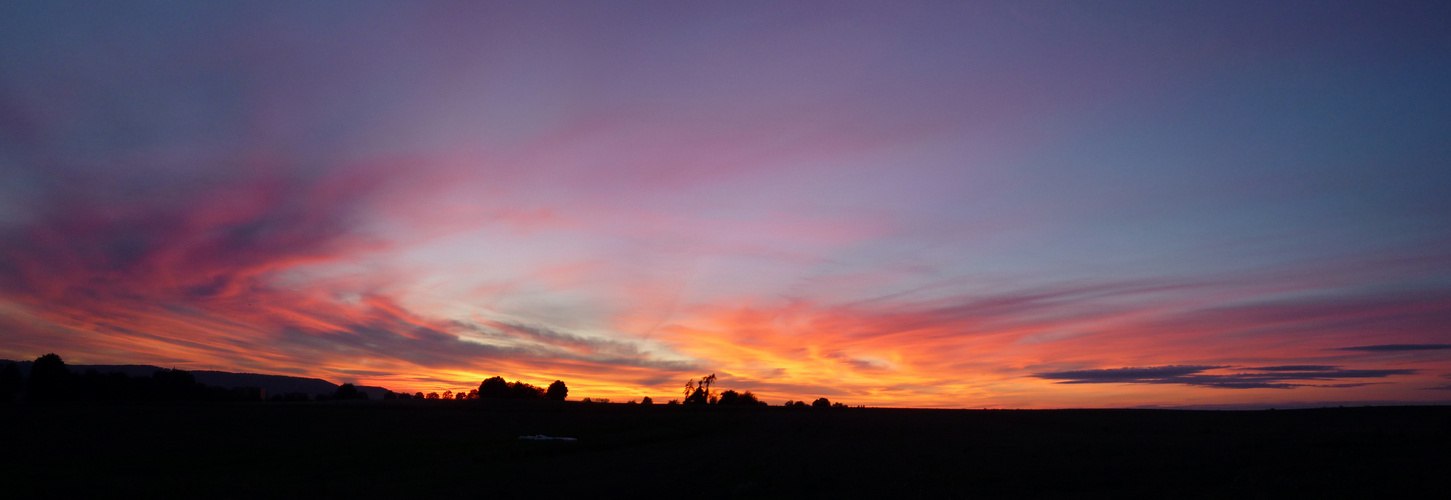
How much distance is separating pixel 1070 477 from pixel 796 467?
452 inches

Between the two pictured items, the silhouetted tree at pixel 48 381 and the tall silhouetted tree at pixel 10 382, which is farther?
the silhouetted tree at pixel 48 381

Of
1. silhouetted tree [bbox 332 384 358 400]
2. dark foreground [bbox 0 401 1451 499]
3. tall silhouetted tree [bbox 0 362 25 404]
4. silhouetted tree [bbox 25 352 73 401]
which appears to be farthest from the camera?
silhouetted tree [bbox 332 384 358 400]

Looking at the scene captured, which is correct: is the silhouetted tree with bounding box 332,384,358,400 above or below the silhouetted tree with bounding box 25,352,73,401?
below

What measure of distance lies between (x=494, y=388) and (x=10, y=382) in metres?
86.4

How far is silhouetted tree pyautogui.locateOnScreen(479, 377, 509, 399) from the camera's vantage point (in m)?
180

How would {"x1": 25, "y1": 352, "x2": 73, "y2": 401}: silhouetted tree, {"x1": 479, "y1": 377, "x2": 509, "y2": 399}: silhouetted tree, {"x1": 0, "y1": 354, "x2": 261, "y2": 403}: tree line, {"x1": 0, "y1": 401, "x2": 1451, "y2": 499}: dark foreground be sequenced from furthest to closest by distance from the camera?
{"x1": 479, "y1": 377, "x2": 509, "y2": 399}: silhouetted tree, {"x1": 0, "y1": 354, "x2": 261, "y2": 403}: tree line, {"x1": 25, "y1": 352, "x2": 73, "y2": 401}: silhouetted tree, {"x1": 0, "y1": 401, "x2": 1451, "y2": 499}: dark foreground

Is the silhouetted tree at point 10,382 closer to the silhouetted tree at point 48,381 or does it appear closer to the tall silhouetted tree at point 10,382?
the tall silhouetted tree at point 10,382

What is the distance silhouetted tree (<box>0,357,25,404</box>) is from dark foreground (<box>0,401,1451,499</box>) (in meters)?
68.6

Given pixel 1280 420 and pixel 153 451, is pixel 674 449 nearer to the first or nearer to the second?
pixel 153 451

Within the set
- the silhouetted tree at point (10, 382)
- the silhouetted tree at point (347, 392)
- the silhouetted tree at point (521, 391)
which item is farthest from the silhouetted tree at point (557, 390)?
the silhouetted tree at point (10, 382)

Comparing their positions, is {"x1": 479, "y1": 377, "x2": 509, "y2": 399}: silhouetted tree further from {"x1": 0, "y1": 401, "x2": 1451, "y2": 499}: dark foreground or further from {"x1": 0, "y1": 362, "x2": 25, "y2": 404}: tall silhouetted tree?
{"x1": 0, "y1": 401, "x2": 1451, "y2": 499}: dark foreground

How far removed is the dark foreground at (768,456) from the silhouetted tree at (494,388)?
106918 mm

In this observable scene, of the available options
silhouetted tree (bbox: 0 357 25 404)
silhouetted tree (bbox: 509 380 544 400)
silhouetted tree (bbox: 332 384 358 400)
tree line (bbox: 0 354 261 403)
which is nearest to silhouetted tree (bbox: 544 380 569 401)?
silhouetted tree (bbox: 509 380 544 400)

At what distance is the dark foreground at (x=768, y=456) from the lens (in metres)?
25.1
